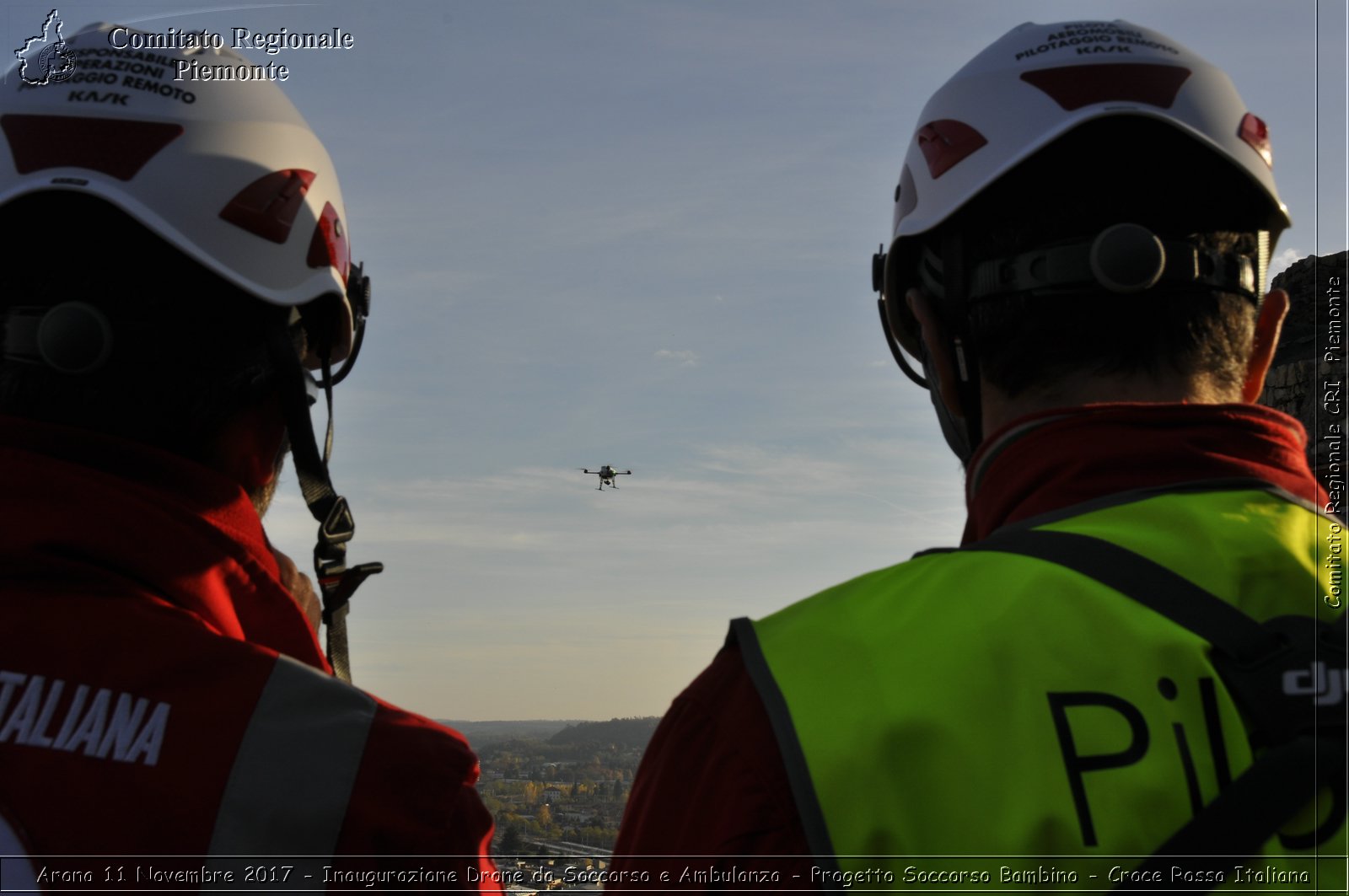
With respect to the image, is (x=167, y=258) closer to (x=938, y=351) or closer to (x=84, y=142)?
(x=84, y=142)

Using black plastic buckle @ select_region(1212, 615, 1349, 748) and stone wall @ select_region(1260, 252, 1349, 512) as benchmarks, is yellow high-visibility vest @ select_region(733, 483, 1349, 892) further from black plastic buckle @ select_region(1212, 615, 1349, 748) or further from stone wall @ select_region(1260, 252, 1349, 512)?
stone wall @ select_region(1260, 252, 1349, 512)

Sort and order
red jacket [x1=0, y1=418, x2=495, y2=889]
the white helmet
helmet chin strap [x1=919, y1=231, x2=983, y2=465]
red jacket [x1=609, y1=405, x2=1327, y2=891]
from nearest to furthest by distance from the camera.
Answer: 1. red jacket [x1=609, y1=405, x2=1327, y2=891]
2. red jacket [x1=0, y1=418, x2=495, y2=889]
3. helmet chin strap [x1=919, y1=231, x2=983, y2=465]
4. the white helmet

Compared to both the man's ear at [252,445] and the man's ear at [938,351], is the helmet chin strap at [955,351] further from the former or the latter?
the man's ear at [252,445]

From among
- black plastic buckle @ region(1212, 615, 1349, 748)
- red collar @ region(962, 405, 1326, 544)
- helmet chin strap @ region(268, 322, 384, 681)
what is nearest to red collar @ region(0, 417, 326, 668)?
helmet chin strap @ region(268, 322, 384, 681)

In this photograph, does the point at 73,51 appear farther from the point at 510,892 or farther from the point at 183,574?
the point at 510,892

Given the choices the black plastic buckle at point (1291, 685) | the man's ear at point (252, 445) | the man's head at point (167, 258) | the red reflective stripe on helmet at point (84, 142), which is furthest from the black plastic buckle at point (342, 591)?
the black plastic buckle at point (1291, 685)
